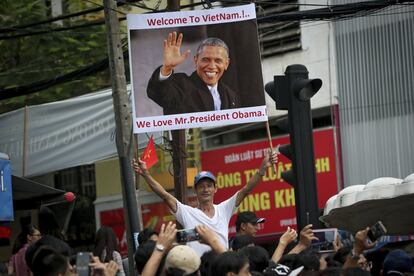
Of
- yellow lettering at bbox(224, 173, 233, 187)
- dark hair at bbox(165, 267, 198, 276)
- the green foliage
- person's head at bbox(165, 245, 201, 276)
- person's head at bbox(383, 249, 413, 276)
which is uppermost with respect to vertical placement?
the green foliage

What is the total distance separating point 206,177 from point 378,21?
512 inches

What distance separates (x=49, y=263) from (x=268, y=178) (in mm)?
17250

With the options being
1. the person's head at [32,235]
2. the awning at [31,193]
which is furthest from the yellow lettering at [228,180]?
the person's head at [32,235]

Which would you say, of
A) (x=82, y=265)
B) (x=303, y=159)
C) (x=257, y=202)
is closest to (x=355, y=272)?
(x=82, y=265)

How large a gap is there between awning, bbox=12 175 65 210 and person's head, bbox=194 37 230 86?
329 centimetres

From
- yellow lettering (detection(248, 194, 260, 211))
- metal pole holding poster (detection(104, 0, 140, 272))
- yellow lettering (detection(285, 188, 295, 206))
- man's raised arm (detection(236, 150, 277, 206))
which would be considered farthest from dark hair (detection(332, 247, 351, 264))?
yellow lettering (detection(248, 194, 260, 211))

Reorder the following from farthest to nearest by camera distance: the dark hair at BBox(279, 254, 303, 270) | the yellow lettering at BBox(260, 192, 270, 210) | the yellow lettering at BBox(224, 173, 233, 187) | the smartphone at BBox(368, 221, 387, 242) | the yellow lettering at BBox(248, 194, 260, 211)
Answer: the yellow lettering at BBox(224, 173, 233, 187) → the yellow lettering at BBox(248, 194, 260, 211) → the yellow lettering at BBox(260, 192, 270, 210) → the dark hair at BBox(279, 254, 303, 270) → the smartphone at BBox(368, 221, 387, 242)

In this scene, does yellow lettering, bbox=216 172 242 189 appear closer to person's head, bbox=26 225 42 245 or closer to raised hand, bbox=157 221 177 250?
person's head, bbox=26 225 42 245

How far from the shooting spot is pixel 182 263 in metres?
7.07

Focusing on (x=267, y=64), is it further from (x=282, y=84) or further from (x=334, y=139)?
(x=282, y=84)

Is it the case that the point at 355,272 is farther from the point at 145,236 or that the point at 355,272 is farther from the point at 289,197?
the point at 289,197

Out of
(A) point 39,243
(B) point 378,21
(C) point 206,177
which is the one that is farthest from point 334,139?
(A) point 39,243

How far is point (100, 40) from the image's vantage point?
22.2m

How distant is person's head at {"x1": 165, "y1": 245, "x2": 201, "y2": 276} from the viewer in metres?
7.08
